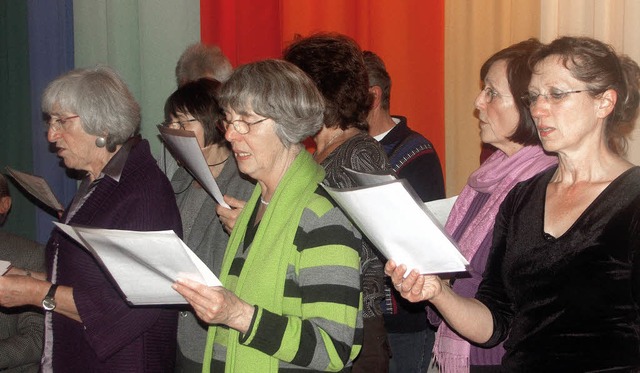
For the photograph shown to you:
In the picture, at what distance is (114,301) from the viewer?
2.43 meters

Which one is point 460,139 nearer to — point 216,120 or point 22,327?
point 216,120

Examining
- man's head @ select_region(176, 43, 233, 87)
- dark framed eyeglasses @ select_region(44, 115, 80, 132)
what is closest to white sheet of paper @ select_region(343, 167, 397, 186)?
dark framed eyeglasses @ select_region(44, 115, 80, 132)

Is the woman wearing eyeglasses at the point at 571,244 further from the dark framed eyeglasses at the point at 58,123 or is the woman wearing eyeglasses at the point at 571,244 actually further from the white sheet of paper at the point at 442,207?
the dark framed eyeglasses at the point at 58,123

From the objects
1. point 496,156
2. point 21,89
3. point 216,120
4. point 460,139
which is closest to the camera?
point 496,156

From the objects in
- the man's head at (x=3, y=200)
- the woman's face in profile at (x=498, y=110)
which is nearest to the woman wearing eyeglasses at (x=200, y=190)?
the woman's face in profile at (x=498, y=110)

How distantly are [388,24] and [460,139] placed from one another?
66 cm

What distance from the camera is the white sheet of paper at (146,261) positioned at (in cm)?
174

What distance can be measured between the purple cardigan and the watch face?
0.24 ft

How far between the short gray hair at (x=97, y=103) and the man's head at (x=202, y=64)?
1057 millimetres

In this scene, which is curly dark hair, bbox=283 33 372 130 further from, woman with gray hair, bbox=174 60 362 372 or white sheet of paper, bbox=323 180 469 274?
white sheet of paper, bbox=323 180 469 274

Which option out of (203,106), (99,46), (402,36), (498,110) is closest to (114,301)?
(203,106)

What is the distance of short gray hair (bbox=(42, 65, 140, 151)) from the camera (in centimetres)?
267

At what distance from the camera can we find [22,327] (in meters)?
3.26

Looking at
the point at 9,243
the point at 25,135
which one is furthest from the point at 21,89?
the point at 9,243
